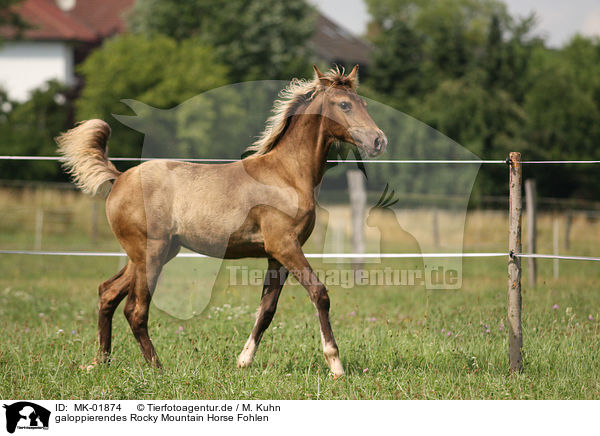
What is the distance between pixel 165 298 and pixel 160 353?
2.29m

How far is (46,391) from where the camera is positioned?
4.82 meters

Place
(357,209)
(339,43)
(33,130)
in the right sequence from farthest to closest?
(339,43)
(33,130)
(357,209)

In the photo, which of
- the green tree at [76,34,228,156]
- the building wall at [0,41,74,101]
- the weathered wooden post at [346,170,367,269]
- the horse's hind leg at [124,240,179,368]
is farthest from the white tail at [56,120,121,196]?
the building wall at [0,41,74,101]

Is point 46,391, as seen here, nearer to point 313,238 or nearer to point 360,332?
point 360,332

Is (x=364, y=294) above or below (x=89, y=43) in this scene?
below

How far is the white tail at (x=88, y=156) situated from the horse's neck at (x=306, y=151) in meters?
1.45

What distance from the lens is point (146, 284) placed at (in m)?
5.27

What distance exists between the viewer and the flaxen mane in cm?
515

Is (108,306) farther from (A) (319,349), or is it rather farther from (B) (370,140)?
(B) (370,140)

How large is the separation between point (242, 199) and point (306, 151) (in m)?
0.65

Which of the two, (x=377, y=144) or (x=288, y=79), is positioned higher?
(x=288, y=79)

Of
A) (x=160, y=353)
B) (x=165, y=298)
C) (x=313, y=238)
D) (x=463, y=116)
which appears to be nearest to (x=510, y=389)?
(x=160, y=353)
